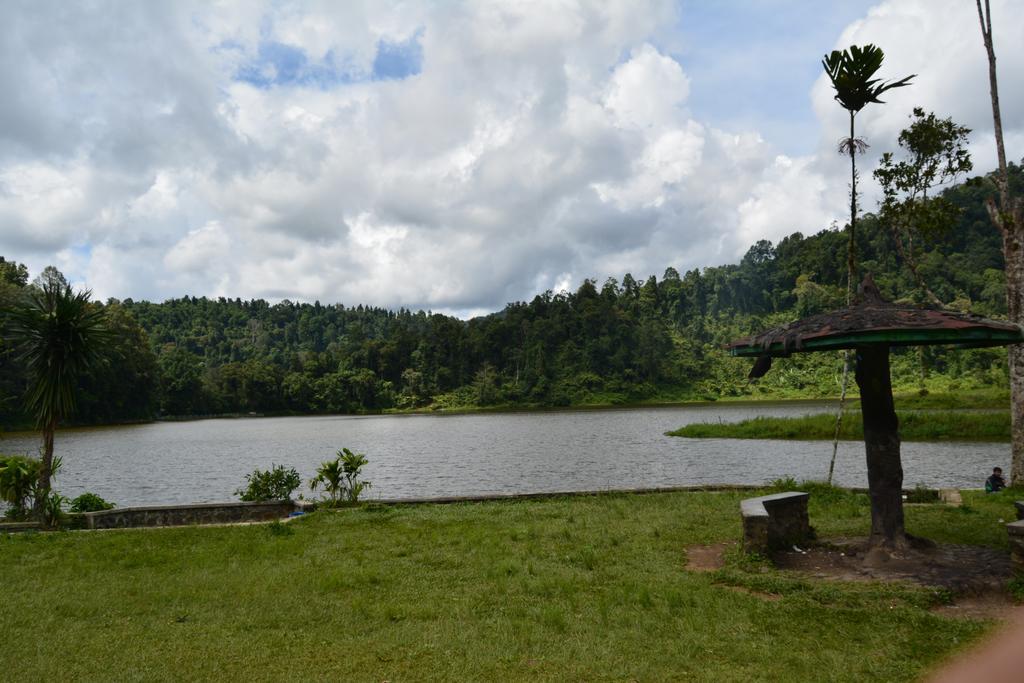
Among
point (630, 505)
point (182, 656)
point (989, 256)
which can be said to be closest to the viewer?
point (182, 656)

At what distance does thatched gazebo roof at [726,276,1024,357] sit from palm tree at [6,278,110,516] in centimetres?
1505

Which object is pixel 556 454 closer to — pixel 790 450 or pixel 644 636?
pixel 790 450

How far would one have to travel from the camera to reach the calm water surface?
25.7 m

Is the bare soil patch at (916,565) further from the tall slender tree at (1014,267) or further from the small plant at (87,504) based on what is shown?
the small plant at (87,504)

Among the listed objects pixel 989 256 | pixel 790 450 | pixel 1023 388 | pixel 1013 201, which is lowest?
pixel 790 450

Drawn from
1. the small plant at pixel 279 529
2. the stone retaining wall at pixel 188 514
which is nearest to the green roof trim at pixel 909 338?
the small plant at pixel 279 529

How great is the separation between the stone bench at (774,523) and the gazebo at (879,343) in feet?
3.36

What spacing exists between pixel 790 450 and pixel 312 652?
34.3 metres

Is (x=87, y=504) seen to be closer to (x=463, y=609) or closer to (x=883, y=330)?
(x=463, y=609)

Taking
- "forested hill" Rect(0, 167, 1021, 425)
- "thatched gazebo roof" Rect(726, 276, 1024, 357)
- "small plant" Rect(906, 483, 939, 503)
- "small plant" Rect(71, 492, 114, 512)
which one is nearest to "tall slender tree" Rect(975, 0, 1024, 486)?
"small plant" Rect(906, 483, 939, 503)

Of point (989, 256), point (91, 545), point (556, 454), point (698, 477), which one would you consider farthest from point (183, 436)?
point (989, 256)

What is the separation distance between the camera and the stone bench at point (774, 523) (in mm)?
8891

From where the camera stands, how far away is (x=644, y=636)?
6430 millimetres

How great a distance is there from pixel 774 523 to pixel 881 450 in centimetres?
172
